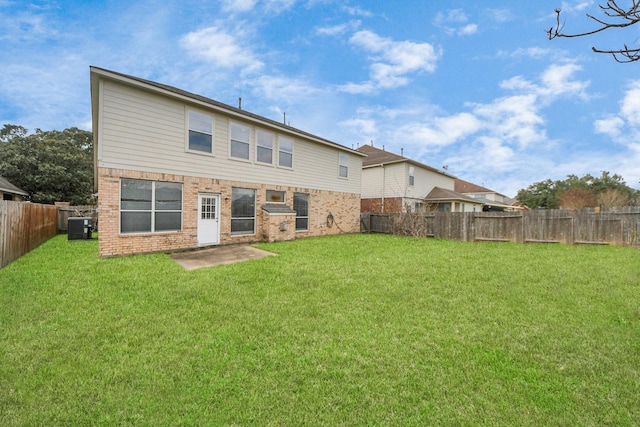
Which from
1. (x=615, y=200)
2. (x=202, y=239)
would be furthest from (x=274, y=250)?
(x=615, y=200)

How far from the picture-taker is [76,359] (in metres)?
2.95

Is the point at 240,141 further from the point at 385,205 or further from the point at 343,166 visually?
the point at 385,205

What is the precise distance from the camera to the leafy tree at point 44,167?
880 inches

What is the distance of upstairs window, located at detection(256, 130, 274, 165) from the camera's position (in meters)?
11.7

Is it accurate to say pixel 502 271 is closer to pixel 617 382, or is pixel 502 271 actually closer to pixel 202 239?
pixel 617 382

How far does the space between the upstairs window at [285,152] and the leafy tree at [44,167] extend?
22509 mm

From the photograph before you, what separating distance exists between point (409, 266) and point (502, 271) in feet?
7.21

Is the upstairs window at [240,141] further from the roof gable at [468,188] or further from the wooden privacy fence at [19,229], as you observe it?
the roof gable at [468,188]

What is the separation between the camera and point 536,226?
1209 centimetres

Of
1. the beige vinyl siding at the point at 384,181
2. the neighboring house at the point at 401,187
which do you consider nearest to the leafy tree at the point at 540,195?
the neighboring house at the point at 401,187

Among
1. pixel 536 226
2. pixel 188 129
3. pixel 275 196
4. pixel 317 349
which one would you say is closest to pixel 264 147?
pixel 275 196

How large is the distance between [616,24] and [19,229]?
1287 centimetres

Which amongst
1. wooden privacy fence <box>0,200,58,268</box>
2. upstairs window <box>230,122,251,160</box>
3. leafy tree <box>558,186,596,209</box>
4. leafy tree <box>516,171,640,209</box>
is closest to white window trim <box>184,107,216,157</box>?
upstairs window <box>230,122,251,160</box>

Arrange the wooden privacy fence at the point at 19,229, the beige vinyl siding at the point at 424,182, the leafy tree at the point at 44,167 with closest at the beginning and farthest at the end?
the wooden privacy fence at the point at 19,229 → the beige vinyl siding at the point at 424,182 → the leafy tree at the point at 44,167
